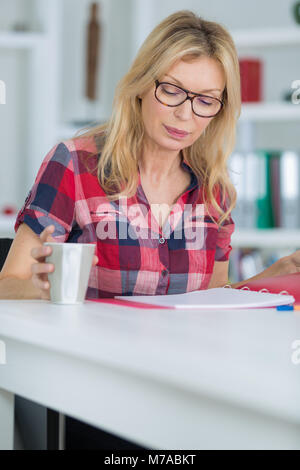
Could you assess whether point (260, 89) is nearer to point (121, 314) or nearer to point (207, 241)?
point (207, 241)

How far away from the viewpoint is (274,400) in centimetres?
47

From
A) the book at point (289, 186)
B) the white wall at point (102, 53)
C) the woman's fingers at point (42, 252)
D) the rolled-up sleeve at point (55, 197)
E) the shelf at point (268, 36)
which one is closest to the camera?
the woman's fingers at point (42, 252)

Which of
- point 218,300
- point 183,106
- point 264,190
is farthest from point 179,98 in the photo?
point 264,190

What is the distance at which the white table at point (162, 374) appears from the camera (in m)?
0.49

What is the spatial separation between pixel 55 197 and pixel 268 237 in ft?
4.99

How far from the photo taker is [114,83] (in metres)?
3.21

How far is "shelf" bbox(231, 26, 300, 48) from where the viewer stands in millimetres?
2752

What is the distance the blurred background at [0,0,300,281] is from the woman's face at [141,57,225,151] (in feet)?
4.09

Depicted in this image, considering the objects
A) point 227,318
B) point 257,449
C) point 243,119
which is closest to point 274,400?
point 257,449

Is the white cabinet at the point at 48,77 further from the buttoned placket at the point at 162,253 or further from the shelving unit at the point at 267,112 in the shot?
the buttoned placket at the point at 162,253

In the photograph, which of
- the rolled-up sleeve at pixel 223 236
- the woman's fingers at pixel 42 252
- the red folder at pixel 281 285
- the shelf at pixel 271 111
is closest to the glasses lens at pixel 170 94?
the rolled-up sleeve at pixel 223 236

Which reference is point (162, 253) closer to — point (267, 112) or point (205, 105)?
point (205, 105)

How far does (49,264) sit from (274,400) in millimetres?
527

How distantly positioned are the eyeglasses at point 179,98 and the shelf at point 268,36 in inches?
59.3
